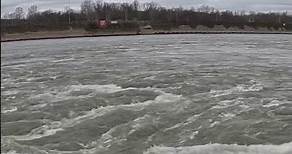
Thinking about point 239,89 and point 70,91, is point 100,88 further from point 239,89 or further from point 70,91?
point 239,89

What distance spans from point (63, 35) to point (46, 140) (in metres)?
83.9

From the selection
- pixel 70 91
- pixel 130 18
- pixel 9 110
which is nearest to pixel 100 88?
pixel 70 91

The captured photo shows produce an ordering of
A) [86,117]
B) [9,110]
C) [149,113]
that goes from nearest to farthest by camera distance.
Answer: [86,117]
[149,113]
[9,110]

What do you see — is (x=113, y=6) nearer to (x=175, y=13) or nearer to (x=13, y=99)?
(x=175, y=13)

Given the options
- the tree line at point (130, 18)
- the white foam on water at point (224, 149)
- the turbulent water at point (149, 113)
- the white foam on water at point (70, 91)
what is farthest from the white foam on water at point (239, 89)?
the tree line at point (130, 18)

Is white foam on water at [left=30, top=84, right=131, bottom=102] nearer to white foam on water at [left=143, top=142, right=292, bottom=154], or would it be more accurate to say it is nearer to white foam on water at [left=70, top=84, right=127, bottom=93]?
white foam on water at [left=70, top=84, right=127, bottom=93]

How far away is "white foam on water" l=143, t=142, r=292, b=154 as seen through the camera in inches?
397

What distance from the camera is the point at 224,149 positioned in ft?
33.7

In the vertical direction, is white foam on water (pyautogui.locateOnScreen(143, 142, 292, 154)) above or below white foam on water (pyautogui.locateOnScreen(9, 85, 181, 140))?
below

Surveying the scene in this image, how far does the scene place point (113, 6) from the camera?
469ft

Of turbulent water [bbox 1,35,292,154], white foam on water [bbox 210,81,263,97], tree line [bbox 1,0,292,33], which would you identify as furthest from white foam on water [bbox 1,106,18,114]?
tree line [bbox 1,0,292,33]

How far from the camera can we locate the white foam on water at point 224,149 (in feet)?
33.1

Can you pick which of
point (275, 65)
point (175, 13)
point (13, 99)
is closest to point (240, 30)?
point (175, 13)

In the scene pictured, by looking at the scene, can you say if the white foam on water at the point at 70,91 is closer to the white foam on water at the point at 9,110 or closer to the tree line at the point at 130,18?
the white foam on water at the point at 9,110
